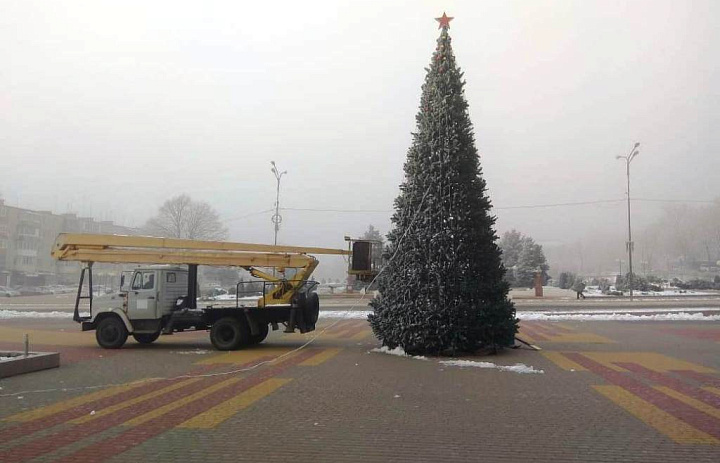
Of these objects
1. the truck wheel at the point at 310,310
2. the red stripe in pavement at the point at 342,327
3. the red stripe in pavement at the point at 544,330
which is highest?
the truck wheel at the point at 310,310

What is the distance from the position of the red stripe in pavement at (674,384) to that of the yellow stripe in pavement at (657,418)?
0.99 metres

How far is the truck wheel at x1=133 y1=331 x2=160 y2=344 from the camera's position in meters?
16.1

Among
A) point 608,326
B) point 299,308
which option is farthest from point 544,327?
point 299,308

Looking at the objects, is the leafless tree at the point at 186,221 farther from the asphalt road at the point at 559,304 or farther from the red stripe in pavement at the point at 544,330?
the red stripe in pavement at the point at 544,330

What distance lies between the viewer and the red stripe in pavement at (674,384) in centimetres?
867

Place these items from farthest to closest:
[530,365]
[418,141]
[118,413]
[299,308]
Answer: [299,308]
[418,141]
[530,365]
[118,413]

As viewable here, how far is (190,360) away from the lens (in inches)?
532

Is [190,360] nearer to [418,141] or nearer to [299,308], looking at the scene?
[299,308]

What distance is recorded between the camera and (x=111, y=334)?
15727 mm

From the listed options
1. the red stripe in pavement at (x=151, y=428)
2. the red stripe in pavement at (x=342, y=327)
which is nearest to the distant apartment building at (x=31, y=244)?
the red stripe in pavement at (x=342, y=327)

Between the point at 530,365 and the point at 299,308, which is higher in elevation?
the point at 299,308

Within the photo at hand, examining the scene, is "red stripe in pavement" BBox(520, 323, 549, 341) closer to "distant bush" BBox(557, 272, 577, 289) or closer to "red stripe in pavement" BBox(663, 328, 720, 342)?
"red stripe in pavement" BBox(663, 328, 720, 342)

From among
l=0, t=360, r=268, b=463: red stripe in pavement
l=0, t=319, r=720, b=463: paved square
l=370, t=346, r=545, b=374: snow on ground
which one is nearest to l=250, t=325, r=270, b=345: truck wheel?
l=0, t=319, r=720, b=463: paved square

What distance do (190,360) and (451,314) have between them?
21.5 ft
